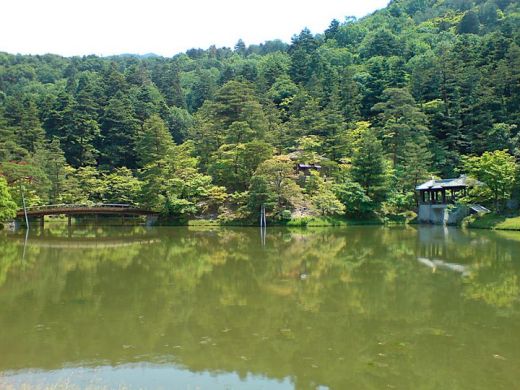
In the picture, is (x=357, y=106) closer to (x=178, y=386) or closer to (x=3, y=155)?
(x=3, y=155)

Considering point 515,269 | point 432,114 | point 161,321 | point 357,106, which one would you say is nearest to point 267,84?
point 357,106

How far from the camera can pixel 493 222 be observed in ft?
96.8

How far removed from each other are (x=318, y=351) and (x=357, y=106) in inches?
1834

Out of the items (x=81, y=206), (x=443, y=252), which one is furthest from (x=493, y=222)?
(x=81, y=206)

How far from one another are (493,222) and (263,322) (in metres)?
25.4

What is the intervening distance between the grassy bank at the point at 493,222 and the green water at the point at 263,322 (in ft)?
41.1

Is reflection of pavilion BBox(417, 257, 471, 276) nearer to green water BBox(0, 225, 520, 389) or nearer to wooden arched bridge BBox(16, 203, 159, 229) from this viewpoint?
green water BBox(0, 225, 520, 389)

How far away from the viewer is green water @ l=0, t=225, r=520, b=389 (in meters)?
6.14

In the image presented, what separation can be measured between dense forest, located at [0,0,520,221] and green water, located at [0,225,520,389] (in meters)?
17.0

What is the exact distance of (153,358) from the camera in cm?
674

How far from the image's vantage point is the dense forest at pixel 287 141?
111 ft

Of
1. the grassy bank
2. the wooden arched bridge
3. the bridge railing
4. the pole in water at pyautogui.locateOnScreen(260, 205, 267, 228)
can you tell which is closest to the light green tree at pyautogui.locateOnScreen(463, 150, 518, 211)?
the grassy bank

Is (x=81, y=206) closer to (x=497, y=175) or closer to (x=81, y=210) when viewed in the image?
(x=81, y=210)

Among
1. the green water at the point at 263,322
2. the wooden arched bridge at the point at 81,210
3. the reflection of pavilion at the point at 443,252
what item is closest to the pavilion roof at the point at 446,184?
the reflection of pavilion at the point at 443,252
